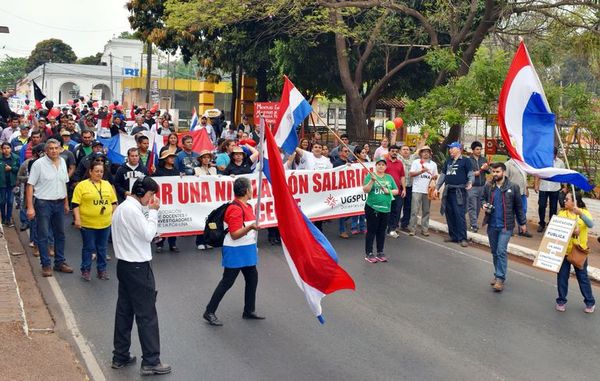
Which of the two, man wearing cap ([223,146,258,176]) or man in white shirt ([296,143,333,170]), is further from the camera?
man in white shirt ([296,143,333,170])

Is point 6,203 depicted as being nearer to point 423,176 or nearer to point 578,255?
point 423,176

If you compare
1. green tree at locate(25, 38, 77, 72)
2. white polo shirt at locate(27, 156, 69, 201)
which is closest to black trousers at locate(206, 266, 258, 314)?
white polo shirt at locate(27, 156, 69, 201)

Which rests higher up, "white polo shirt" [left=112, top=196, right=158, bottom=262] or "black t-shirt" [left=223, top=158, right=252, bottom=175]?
"black t-shirt" [left=223, top=158, right=252, bottom=175]

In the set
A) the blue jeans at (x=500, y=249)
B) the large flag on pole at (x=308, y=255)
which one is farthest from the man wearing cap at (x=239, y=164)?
the large flag on pole at (x=308, y=255)

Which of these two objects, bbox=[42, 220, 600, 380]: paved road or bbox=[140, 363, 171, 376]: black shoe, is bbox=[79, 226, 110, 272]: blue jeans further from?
bbox=[140, 363, 171, 376]: black shoe

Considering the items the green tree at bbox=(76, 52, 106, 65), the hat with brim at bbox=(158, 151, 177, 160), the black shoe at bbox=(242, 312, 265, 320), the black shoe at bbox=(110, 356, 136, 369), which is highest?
the green tree at bbox=(76, 52, 106, 65)

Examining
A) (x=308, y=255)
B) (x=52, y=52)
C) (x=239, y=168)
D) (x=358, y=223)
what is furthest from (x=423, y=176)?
(x=52, y=52)

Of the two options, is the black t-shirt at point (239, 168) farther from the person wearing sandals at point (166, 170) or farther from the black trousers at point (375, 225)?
the black trousers at point (375, 225)

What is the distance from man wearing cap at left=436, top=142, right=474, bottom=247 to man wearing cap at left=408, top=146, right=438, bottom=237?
0.46 meters

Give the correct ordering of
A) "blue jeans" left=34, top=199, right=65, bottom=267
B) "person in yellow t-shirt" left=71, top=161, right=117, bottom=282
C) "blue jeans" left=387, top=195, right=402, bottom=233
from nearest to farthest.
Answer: "person in yellow t-shirt" left=71, top=161, right=117, bottom=282 < "blue jeans" left=34, top=199, right=65, bottom=267 < "blue jeans" left=387, top=195, right=402, bottom=233

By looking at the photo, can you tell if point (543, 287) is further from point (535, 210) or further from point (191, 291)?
point (535, 210)

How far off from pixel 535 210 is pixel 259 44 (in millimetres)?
14879

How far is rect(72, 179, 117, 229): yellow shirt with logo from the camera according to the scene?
9.58m

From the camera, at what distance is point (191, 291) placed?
9500 mm
